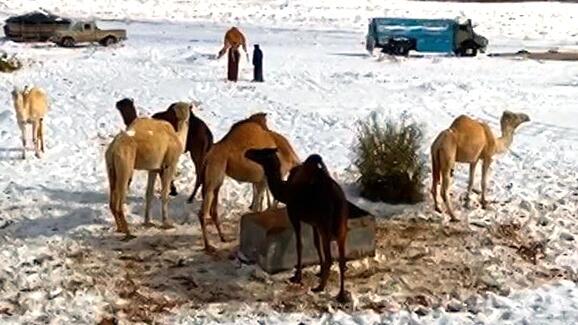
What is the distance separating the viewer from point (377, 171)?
12.4m

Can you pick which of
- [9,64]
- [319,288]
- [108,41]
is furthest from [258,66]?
[319,288]

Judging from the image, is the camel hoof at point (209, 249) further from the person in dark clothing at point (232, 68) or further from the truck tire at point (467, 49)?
the truck tire at point (467, 49)

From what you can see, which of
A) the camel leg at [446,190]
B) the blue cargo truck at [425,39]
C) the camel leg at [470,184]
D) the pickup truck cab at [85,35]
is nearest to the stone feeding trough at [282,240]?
the camel leg at [446,190]

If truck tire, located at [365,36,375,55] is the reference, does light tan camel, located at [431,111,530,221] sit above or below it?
above

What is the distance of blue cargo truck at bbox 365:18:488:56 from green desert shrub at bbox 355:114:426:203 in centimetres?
2300

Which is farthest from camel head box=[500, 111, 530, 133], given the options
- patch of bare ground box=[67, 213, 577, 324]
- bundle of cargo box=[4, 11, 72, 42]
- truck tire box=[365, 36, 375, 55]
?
bundle of cargo box=[4, 11, 72, 42]

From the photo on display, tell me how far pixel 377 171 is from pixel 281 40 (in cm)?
2698

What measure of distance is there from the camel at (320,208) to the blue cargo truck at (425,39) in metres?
27.1

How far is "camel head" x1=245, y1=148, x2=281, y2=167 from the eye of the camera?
921 cm

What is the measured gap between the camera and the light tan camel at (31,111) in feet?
46.9

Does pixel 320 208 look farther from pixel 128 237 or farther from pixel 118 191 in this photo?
pixel 128 237

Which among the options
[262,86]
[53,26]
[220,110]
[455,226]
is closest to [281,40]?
[53,26]

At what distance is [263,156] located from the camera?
9.23m

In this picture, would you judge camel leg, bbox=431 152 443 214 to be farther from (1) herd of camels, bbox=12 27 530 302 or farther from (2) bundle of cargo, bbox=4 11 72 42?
(2) bundle of cargo, bbox=4 11 72 42
